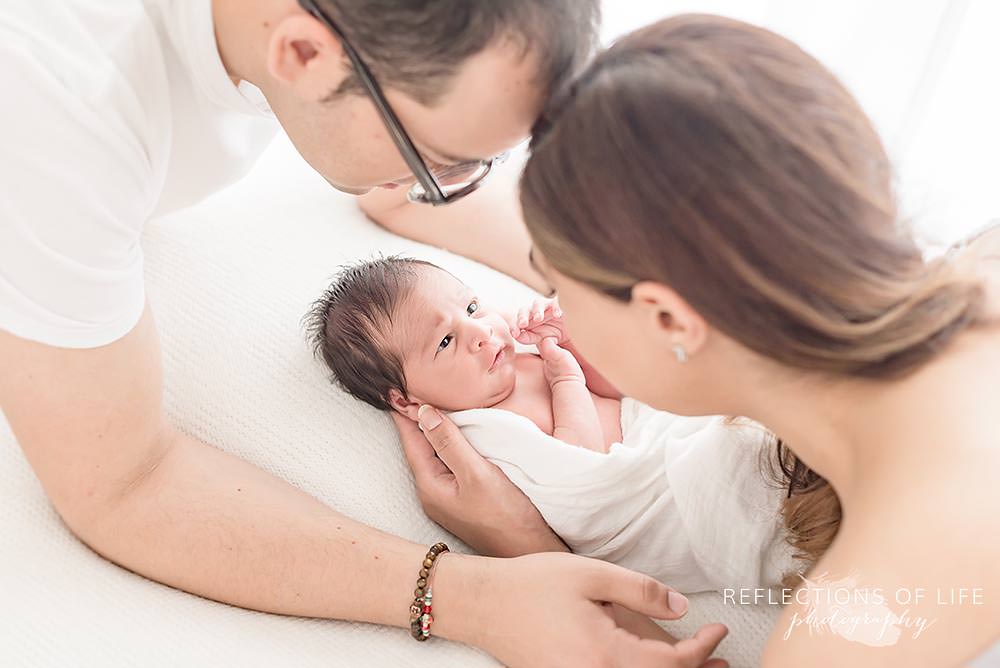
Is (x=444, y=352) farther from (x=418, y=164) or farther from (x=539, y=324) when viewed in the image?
(x=418, y=164)

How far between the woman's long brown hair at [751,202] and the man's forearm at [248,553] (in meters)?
0.60

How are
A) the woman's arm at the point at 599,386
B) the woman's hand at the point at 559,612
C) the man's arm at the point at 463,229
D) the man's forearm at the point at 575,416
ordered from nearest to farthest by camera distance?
1. the woman's hand at the point at 559,612
2. the man's forearm at the point at 575,416
3. the woman's arm at the point at 599,386
4. the man's arm at the point at 463,229

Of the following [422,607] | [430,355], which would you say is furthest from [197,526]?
[430,355]

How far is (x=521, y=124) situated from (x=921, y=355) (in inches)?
19.8

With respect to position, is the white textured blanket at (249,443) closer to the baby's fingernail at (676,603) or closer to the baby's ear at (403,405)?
the baby's ear at (403,405)

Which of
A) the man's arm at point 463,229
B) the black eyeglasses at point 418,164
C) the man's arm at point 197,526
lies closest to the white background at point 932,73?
the man's arm at point 463,229

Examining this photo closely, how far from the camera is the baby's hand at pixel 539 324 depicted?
5.96ft

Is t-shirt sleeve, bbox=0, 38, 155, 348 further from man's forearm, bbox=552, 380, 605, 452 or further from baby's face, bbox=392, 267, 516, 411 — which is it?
man's forearm, bbox=552, 380, 605, 452

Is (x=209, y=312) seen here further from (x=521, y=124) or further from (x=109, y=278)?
(x=521, y=124)

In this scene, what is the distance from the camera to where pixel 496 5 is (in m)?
1.10

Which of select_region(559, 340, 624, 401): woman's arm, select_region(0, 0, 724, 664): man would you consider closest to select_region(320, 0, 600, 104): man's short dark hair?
select_region(0, 0, 724, 664): man

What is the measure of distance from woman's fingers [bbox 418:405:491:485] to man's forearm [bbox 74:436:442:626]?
0.53 feet

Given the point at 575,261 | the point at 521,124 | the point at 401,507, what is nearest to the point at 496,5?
the point at 521,124

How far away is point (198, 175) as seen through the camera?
5.36 ft
